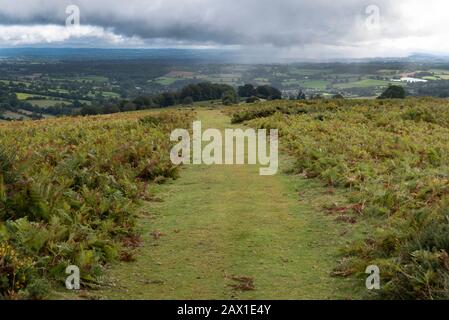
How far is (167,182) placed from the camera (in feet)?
51.5

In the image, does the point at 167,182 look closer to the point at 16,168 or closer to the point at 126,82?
the point at 16,168

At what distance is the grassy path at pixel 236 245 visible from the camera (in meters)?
7.45

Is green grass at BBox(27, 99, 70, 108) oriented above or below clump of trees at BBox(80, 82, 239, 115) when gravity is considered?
below

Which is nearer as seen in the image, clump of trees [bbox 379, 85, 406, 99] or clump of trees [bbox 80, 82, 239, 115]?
clump of trees [bbox 379, 85, 406, 99]

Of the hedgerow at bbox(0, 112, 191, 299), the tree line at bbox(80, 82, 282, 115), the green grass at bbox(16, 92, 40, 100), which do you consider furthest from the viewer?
the green grass at bbox(16, 92, 40, 100)

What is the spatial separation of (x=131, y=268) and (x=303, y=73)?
12957 centimetres

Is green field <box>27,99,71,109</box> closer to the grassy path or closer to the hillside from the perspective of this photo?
the hillside

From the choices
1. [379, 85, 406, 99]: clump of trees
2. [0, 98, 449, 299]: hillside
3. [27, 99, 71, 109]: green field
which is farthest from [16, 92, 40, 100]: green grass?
[0, 98, 449, 299]: hillside

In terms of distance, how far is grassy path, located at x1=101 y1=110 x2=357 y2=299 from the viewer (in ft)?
24.5

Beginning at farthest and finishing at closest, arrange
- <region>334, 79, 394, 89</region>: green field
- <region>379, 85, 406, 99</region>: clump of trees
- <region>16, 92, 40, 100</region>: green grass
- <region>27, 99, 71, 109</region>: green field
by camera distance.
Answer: <region>16, 92, 40, 100</region>: green grass, <region>27, 99, 71, 109</region>: green field, <region>334, 79, 394, 89</region>: green field, <region>379, 85, 406, 99</region>: clump of trees

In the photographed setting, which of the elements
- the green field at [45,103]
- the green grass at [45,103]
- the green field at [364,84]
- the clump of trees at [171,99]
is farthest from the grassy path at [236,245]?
the green grass at [45,103]

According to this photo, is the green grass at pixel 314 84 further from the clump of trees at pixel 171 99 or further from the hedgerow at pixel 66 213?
the hedgerow at pixel 66 213

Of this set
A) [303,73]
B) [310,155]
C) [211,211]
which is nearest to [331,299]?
[211,211]

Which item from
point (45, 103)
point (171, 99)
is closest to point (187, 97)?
point (171, 99)
